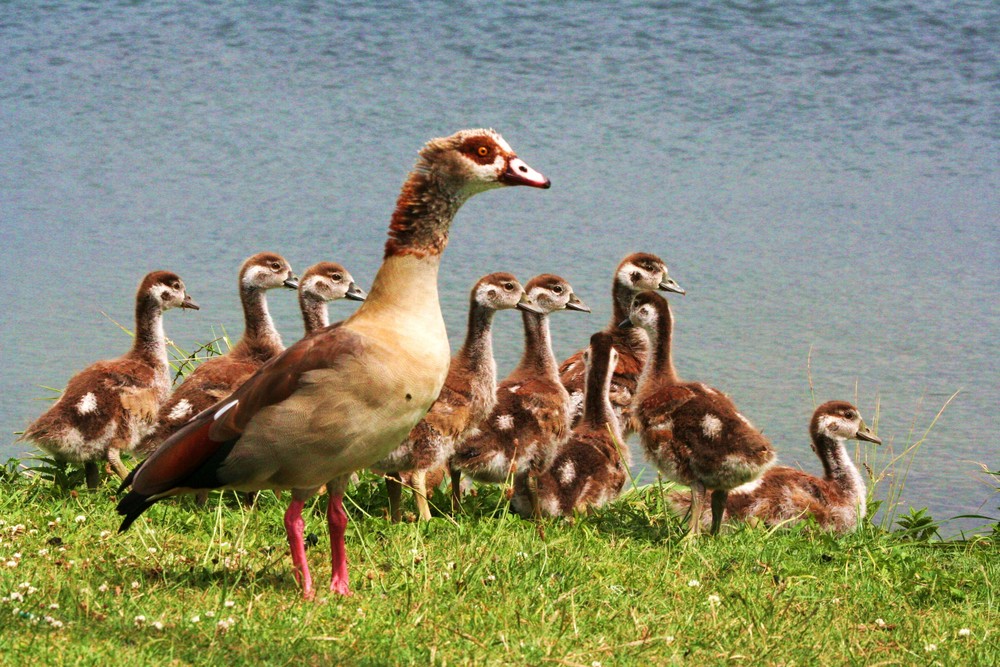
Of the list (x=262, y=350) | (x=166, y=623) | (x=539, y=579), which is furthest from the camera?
(x=262, y=350)

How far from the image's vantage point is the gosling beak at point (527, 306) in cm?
907

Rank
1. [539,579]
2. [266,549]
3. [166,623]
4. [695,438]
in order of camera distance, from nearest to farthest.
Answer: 1. [166,623]
2. [539,579]
3. [266,549]
4. [695,438]

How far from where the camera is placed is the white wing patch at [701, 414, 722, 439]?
7664mm

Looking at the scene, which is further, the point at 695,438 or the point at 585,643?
the point at 695,438

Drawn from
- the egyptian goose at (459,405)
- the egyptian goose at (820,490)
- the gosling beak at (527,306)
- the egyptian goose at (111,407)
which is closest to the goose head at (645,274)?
the gosling beak at (527,306)

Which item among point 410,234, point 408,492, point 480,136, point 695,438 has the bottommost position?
point 408,492

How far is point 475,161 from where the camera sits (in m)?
5.88

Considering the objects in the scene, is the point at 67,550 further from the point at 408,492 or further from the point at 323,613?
the point at 408,492

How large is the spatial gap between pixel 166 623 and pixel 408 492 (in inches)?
124

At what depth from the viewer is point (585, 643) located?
515 centimetres

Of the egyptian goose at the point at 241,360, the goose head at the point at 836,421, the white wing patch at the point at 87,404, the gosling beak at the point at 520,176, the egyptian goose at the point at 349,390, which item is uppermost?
the gosling beak at the point at 520,176

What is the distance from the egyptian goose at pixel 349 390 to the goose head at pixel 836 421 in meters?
3.93

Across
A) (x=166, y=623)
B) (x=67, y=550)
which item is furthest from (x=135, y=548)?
(x=166, y=623)

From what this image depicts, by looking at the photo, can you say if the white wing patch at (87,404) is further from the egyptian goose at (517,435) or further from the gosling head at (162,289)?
the egyptian goose at (517,435)
